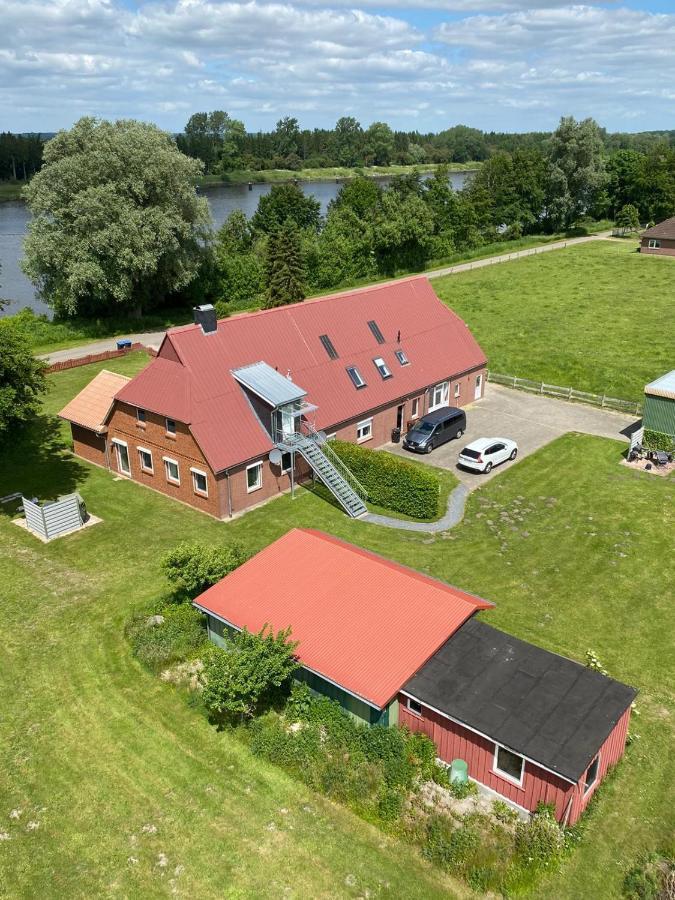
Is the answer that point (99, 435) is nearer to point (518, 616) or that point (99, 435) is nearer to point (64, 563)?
point (64, 563)

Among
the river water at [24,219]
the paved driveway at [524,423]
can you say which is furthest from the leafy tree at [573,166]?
the paved driveway at [524,423]

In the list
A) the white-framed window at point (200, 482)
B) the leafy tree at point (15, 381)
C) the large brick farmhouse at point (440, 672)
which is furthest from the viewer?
the white-framed window at point (200, 482)

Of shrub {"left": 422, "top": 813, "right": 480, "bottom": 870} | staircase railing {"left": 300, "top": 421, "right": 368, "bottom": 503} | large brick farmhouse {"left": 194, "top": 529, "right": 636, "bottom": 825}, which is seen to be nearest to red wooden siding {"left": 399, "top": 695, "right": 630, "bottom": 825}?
large brick farmhouse {"left": 194, "top": 529, "right": 636, "bottom": 825}

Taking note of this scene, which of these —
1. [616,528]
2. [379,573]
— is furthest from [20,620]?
[616,528]

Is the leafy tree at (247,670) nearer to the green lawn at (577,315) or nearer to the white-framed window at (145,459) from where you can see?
the white-framed window at (145,459)

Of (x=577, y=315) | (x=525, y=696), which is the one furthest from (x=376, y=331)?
(x=577, y=315)

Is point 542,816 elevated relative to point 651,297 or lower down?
lower down
